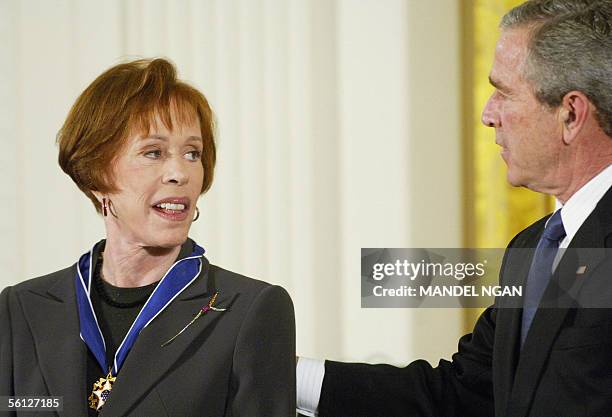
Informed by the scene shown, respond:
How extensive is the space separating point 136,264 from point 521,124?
2.75 feet

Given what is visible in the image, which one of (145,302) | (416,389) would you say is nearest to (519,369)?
(416,389)

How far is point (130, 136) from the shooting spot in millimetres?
1871

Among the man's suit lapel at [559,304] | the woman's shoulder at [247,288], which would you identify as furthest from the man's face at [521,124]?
the woman's shoulder at [247,288]

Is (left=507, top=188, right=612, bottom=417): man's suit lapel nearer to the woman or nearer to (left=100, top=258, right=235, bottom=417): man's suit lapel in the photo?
the woman

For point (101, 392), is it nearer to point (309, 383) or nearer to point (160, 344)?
point (160, 344)

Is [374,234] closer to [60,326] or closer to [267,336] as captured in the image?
[267,336]

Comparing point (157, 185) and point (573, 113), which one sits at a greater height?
point (573, 113)

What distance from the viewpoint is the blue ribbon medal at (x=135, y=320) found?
1.85 m

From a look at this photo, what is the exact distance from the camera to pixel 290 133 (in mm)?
2336

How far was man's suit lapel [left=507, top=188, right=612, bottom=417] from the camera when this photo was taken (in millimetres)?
1896

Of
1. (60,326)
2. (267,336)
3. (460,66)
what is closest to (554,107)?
(460,66)

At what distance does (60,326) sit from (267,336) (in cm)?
41

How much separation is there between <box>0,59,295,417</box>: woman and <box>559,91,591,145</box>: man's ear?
2.18 ft

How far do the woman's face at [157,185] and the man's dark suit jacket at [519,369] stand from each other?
532 millimetres
